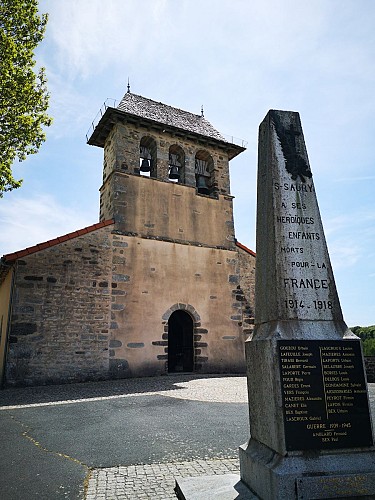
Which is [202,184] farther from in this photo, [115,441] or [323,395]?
[323,395]

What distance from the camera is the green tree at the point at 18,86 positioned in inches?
311

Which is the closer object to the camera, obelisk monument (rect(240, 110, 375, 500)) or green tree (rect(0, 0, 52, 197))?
obelisk monument (rect(240, 110, 375, 500))

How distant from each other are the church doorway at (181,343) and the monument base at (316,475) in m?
10.5

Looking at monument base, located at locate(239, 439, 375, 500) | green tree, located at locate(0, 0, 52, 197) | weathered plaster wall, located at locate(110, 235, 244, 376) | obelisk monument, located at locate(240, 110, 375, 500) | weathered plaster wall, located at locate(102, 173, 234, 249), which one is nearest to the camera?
monument base, located at locate(239, 439, 375, 500)

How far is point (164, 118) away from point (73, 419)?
12776 millimetres

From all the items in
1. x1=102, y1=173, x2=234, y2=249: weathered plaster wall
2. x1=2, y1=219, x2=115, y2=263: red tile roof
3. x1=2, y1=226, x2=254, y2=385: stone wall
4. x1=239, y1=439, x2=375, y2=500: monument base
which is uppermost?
x1=102, y1=173, x2=234, y2=249: weathered plaster wall

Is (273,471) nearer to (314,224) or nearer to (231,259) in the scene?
(314,224)

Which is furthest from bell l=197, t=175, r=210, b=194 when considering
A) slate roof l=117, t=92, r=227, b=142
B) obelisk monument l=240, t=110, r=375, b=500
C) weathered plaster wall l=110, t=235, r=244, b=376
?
obelisk monument l=240, t=110, r=375, b=500

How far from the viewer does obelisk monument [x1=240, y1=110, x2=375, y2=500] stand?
7.66 ft

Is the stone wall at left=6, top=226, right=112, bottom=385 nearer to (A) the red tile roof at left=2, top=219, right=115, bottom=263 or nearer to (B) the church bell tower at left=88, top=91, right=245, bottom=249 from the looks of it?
(A) the red tile roof at left=2, top=219, right=115, bottom=263

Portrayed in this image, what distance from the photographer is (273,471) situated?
2.28 meters

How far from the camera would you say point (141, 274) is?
12141 mm

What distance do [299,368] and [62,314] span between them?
9186 mm

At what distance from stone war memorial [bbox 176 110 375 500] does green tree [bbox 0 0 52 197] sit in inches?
289
